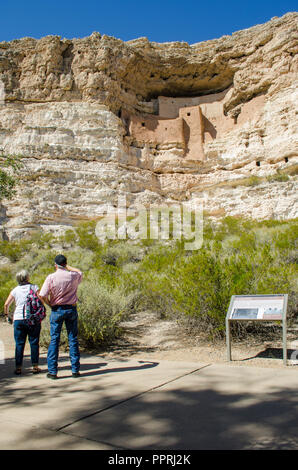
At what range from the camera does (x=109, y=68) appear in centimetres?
2303

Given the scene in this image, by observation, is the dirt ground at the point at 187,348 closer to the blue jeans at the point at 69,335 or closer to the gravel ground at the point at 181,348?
the gravel ground at the point at 181,348

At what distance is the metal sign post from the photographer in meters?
3.48

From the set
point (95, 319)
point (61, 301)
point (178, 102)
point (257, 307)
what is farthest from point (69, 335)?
point (178, 102)

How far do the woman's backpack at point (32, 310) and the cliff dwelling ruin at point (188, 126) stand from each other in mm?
21018

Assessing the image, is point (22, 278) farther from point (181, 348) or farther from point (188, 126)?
point (188, 126)

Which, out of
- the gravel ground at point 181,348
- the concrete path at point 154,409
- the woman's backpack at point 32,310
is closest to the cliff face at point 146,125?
the gravel ground at point 181,348

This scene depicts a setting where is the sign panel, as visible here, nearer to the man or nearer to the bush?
the man

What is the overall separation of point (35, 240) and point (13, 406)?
45.4ft

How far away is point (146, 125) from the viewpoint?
974 inches

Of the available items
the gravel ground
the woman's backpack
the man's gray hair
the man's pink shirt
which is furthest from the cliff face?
the man's pink shirt

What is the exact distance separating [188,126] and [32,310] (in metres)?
22.6

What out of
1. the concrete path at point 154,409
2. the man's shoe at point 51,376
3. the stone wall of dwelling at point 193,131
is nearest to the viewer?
the concrete path at point 154,409

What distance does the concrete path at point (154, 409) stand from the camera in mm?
1917
